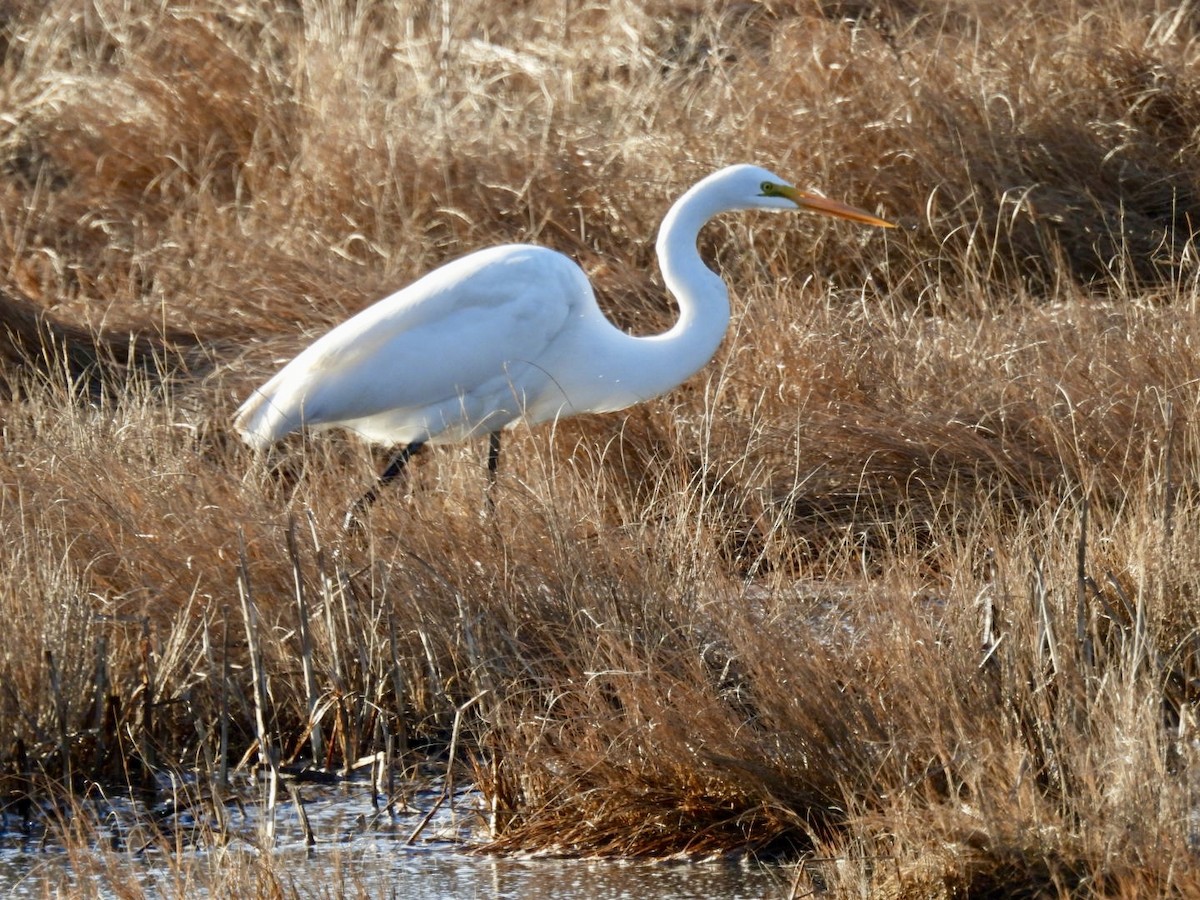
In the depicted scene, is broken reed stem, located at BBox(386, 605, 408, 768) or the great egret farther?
the great egret

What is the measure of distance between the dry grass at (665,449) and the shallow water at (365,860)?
0.07 metres

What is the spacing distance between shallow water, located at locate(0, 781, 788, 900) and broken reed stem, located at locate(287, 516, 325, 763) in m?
0.08

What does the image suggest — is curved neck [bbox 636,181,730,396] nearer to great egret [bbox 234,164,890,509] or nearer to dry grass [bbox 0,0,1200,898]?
great egret [bbox 234,164,890,509]

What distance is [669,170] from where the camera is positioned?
18.9ft

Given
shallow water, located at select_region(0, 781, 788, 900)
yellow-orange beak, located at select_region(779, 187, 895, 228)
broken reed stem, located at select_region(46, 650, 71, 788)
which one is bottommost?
shallow water, located at select_region(0, 781, 788, 900)

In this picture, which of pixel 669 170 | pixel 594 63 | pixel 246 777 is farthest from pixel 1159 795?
pixel 594 63

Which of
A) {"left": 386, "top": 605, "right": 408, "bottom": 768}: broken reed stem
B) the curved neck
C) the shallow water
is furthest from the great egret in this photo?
the shallow water

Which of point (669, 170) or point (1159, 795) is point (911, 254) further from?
Result: point (1159, 795)

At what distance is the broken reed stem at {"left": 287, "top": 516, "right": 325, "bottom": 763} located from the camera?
9.34 feet

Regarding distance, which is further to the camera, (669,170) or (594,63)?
(594,63)

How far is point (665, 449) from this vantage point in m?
4.41

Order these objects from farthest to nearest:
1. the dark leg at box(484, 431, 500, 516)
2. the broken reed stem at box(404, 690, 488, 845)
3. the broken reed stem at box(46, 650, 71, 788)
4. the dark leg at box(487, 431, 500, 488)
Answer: the dark leg at box(487, 431, 500, 488)
the dark leg at box(484, 431, 500, 516)
the broken reed stem at box(46, 650, 71, 788)
the broken reed stem at box(404, 690, 488, 845)

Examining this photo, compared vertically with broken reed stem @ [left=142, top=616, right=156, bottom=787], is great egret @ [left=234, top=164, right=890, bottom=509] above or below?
above

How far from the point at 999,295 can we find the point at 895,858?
3.19 metres
